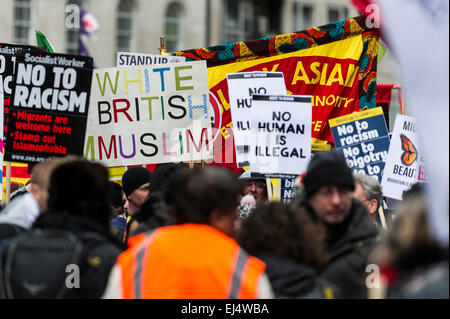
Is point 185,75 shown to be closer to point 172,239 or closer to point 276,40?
point 276,40

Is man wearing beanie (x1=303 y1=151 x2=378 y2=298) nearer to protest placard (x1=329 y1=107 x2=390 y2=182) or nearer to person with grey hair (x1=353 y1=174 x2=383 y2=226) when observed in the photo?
person with grey hair (x1=353 y1=174 x2=383 y2=226)

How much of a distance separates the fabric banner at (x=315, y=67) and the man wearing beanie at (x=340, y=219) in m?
4.54

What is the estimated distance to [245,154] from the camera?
7465 mm

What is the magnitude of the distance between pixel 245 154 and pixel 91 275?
3242 millimetres

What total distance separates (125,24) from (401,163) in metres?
31.7

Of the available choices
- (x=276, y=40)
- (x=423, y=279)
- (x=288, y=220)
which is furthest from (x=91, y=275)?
(x=276, y=40)

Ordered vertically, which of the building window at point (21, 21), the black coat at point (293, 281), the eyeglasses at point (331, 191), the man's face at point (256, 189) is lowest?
the black coat at point (293, 281)

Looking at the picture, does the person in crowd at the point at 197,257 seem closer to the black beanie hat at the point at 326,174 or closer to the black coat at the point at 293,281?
the black coat at the point at 293,281

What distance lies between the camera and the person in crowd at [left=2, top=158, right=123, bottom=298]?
4.22 m

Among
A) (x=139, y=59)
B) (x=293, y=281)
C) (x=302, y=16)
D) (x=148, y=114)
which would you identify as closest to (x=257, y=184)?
(x=148, y=114)

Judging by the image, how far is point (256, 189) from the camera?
818cm

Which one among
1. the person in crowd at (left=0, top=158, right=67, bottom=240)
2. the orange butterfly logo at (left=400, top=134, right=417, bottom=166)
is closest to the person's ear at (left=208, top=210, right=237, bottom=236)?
the person in crowd at (left=0, top=158, right=67, bottom=240)

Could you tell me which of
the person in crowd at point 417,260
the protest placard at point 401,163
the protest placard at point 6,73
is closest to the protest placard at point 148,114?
the protest placard at point 6,73

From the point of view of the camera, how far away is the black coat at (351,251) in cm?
467
